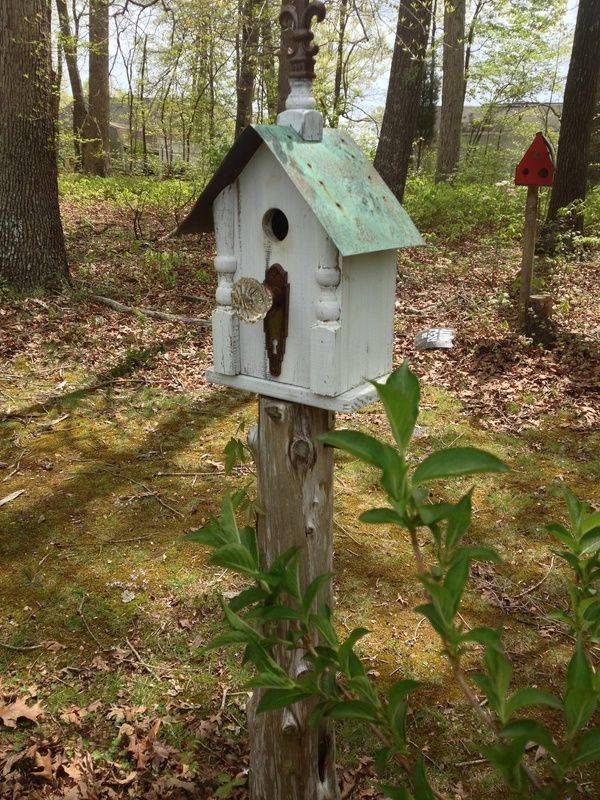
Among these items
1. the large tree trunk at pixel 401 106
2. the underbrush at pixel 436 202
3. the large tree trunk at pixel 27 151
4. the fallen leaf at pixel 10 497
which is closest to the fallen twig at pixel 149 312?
the large tree trunk at pixel 27 151

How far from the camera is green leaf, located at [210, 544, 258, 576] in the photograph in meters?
1.43

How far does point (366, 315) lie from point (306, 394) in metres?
0.34

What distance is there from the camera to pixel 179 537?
3738 mm

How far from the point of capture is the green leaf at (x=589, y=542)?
3.93 feet

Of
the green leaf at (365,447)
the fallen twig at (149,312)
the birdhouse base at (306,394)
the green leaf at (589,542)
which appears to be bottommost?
the fallen twig at (149,312)

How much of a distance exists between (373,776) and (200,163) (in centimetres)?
908

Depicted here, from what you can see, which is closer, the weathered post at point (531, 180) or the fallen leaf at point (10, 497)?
the fallen leaf at point (10, 497)

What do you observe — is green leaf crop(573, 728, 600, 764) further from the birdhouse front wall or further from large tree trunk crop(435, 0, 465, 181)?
large tree trunk crop(435, 0, 465, 181)

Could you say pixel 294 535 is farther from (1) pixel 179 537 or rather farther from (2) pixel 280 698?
(1) pixel 179 537

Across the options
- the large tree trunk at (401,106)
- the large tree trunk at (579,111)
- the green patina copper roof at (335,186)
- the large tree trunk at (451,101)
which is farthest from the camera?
the large tree trunk at (451,101)

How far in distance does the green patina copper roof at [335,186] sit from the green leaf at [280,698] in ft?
3.53

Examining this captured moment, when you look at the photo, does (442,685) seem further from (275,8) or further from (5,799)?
(275,8)

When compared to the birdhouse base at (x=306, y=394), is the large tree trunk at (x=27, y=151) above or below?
above

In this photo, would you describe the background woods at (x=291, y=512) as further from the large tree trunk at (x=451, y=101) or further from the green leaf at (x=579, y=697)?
the large tree trunk at (x=451, y=101)
